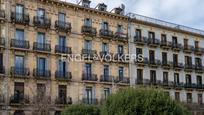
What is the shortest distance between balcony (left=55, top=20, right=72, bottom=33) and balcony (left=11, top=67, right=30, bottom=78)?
643cm

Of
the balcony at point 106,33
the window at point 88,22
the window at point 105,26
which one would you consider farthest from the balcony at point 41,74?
the window at point 105,26

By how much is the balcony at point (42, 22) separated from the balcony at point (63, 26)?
106cm

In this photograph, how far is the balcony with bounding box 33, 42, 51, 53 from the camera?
42994 mm

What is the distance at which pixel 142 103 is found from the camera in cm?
2366

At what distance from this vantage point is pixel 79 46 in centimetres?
4694

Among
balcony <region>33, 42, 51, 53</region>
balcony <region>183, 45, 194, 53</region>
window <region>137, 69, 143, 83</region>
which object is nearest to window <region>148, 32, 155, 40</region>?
window <region>137, 69, 143, 83</region>

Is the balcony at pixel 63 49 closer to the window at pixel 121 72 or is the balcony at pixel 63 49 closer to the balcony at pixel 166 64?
the window at pixel 121 72

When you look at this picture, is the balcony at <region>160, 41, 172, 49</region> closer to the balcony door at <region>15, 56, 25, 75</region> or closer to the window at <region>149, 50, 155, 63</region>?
the window at <region>149, 50, 155, 63</region>

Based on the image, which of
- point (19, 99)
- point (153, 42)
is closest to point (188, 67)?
point (153, 42)

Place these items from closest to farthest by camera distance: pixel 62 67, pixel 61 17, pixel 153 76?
pixel 62 67 → pixel 61 17 → pixel 153 76

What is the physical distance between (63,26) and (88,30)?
339cm

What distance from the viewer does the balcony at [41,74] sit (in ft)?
139

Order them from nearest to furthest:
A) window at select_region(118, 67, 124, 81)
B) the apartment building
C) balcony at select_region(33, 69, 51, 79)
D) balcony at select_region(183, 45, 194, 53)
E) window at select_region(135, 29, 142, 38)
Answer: the apartment building, balcony at select_region(33, 69, 51, 79), window at select_region(118, 67, 124, 81), window at select_region(135, 29, 142, 38), balcony at select_region(183, 45, 194, 53)

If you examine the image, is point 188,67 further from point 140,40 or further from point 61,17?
point 61,17
